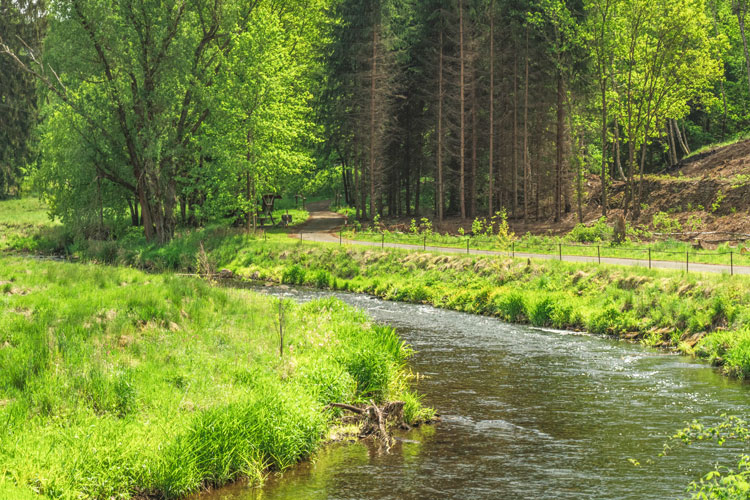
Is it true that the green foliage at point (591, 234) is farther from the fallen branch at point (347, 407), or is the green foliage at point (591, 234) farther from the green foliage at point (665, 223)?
the fallen branch at point (347, 407)

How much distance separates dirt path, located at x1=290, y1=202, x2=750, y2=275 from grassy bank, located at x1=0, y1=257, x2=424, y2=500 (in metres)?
15.2

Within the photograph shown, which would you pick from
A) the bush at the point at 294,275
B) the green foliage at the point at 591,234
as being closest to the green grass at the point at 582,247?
the green foliage at the point at 591,234

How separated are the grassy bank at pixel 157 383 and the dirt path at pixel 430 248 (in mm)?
15198

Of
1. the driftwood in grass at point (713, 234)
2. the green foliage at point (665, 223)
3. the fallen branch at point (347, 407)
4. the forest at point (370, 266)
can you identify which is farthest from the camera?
the green foliage at point (665, 223)

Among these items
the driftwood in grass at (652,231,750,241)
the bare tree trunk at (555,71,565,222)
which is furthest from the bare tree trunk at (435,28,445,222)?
the driftwood in grass at (652,231,750,241)

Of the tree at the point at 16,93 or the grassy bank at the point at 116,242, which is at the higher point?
the tree at the point at 16,93

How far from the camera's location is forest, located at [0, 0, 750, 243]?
139 ft

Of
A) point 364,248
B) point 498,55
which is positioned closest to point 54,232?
point 364,248

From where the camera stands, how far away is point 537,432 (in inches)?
559

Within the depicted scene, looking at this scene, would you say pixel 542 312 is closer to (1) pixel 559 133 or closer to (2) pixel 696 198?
(2) pixel 696 198

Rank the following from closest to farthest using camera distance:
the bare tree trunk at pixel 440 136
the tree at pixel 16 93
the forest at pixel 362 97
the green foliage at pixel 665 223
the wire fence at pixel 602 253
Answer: the wire fence at pixel 602 253 < the forest at pixel 362 97 < the green foliage at pixel 665 223 < the bare tree trunk at pixel 440 136 < the tree at pixel 16 93

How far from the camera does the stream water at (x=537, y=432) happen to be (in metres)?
11.4

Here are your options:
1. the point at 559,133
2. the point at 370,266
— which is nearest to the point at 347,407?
the point at 370,266

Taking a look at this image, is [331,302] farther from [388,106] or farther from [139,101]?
[388,106]
